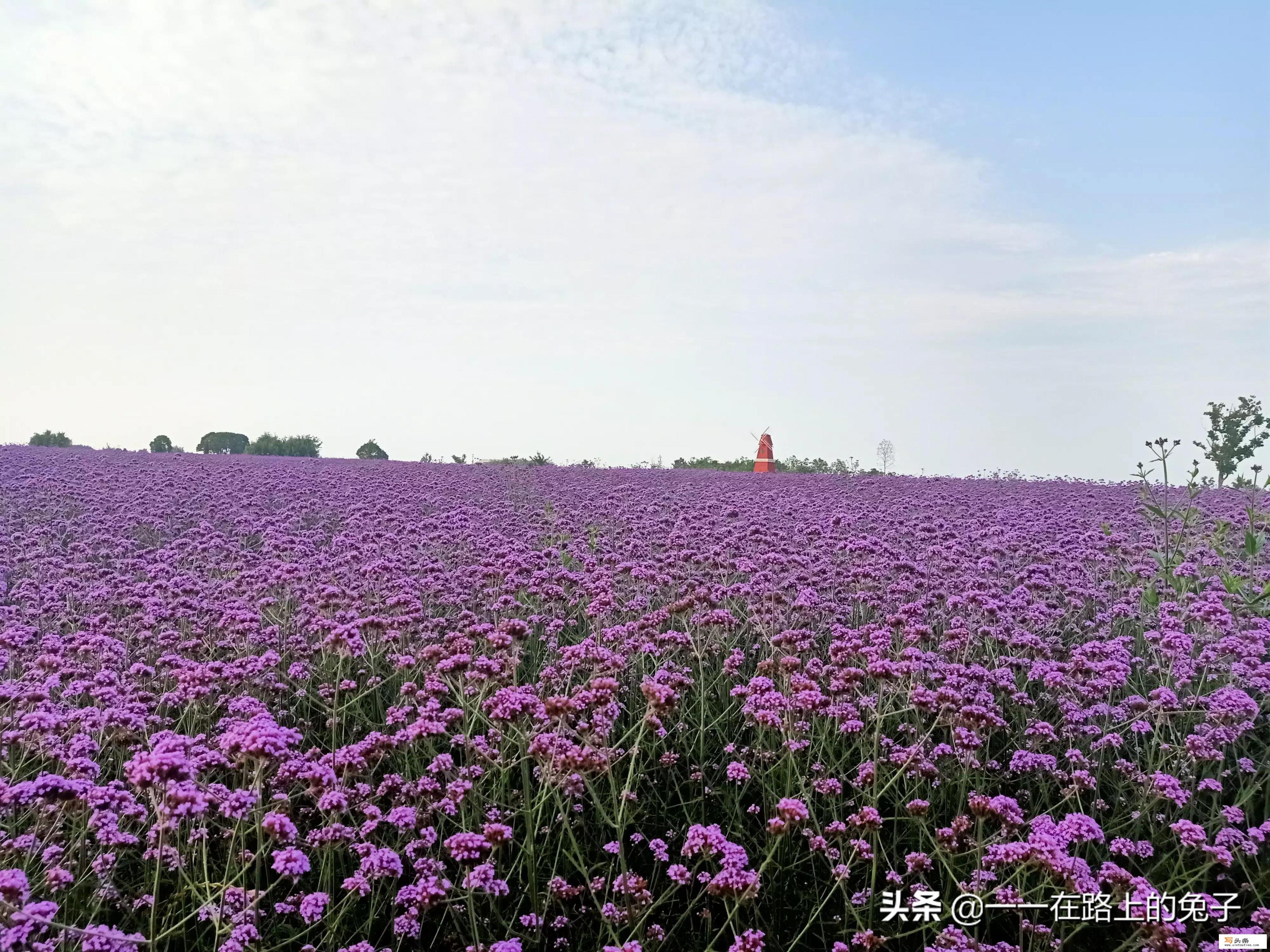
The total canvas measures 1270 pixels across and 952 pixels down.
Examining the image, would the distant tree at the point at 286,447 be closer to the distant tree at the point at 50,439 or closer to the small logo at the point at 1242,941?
the distant tree at the point at 50,439

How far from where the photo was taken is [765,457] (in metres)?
26.7

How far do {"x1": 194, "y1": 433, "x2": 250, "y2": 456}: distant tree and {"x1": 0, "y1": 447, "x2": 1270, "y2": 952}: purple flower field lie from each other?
86.1 feet

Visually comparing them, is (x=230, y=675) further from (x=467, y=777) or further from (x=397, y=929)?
(x=397, y=929)

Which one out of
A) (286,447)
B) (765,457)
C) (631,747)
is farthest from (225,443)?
(631,747)

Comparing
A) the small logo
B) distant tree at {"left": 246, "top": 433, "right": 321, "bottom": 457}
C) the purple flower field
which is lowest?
the small logo

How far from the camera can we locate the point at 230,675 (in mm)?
4113

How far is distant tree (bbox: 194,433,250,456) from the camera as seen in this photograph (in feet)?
104

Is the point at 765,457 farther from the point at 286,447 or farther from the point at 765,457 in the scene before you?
the point at 286,447

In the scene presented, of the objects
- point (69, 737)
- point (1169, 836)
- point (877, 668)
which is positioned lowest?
point (1169, 836)

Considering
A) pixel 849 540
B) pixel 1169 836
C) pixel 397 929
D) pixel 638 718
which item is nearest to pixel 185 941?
pixel 397 929

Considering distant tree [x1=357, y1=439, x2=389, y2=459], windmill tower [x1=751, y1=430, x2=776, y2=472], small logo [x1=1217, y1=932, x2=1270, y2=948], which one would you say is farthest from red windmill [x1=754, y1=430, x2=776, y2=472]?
small logo [x1=1217, y1=932, x2=1270, y2=948]

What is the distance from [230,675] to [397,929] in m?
1.87

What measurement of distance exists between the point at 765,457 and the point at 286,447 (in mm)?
17033

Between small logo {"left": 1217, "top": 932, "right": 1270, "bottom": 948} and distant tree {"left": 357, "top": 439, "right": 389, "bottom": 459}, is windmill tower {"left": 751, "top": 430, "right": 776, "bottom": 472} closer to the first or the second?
distant tree {"left": 357, "top": 439, "right": 389, "bottom": 459}
